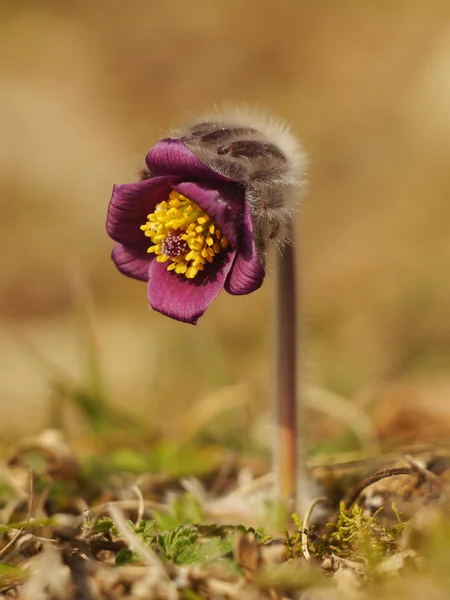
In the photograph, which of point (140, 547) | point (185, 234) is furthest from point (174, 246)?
point (140, 547)

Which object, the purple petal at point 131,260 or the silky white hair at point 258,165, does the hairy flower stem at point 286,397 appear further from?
the purple petal at point 131,260

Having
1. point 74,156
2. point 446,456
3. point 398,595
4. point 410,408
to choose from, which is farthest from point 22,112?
point 398,595

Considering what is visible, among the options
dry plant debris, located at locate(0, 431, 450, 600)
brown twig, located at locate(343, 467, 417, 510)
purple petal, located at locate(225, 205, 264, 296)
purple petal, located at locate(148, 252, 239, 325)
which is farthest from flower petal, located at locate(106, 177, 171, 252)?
brown twig, located at locate(343, 467, 417, 510)

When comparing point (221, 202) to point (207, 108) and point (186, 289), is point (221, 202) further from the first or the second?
point (207, 108)

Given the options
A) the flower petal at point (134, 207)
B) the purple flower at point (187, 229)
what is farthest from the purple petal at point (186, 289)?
the flower petal at point (134, 207)

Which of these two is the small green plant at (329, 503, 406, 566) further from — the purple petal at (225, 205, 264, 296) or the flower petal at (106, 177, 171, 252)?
the flower petal at (106, 177, 171, 252)

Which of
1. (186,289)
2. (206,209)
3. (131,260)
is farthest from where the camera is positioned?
(131,260)
